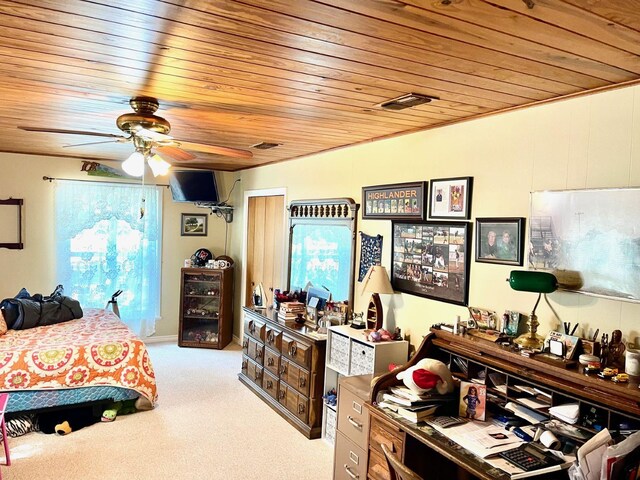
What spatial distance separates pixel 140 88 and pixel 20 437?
9.52 ft

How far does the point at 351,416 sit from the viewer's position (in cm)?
303

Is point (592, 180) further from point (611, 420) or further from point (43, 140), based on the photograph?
point (43, 140)

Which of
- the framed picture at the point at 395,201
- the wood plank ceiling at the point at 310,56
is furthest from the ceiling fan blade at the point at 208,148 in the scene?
the framed picture at the point at 395,201

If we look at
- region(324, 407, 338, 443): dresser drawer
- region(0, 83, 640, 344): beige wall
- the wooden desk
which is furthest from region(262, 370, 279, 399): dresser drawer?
the wooden desk

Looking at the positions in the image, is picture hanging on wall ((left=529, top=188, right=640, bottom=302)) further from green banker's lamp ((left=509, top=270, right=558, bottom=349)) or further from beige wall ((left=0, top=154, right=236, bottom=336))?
beige wall ((left=0, top=154, right=236, bottom=336))

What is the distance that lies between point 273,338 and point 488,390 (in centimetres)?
237

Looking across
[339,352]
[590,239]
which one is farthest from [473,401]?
[339,352]

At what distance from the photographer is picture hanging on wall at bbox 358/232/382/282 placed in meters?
3.82

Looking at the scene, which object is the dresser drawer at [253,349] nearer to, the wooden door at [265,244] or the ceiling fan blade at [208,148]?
the wooden door at [265,244]

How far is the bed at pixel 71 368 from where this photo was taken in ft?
12.3

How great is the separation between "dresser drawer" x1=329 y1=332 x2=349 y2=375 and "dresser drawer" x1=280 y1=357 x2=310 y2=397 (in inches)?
12.7

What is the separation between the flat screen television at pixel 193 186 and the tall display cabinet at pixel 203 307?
93 cm

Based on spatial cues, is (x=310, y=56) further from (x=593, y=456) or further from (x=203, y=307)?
(x=203, y=307)

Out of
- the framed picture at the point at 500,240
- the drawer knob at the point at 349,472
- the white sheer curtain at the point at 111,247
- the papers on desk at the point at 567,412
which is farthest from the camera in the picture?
the white sheer curtain at the point at 111,247
